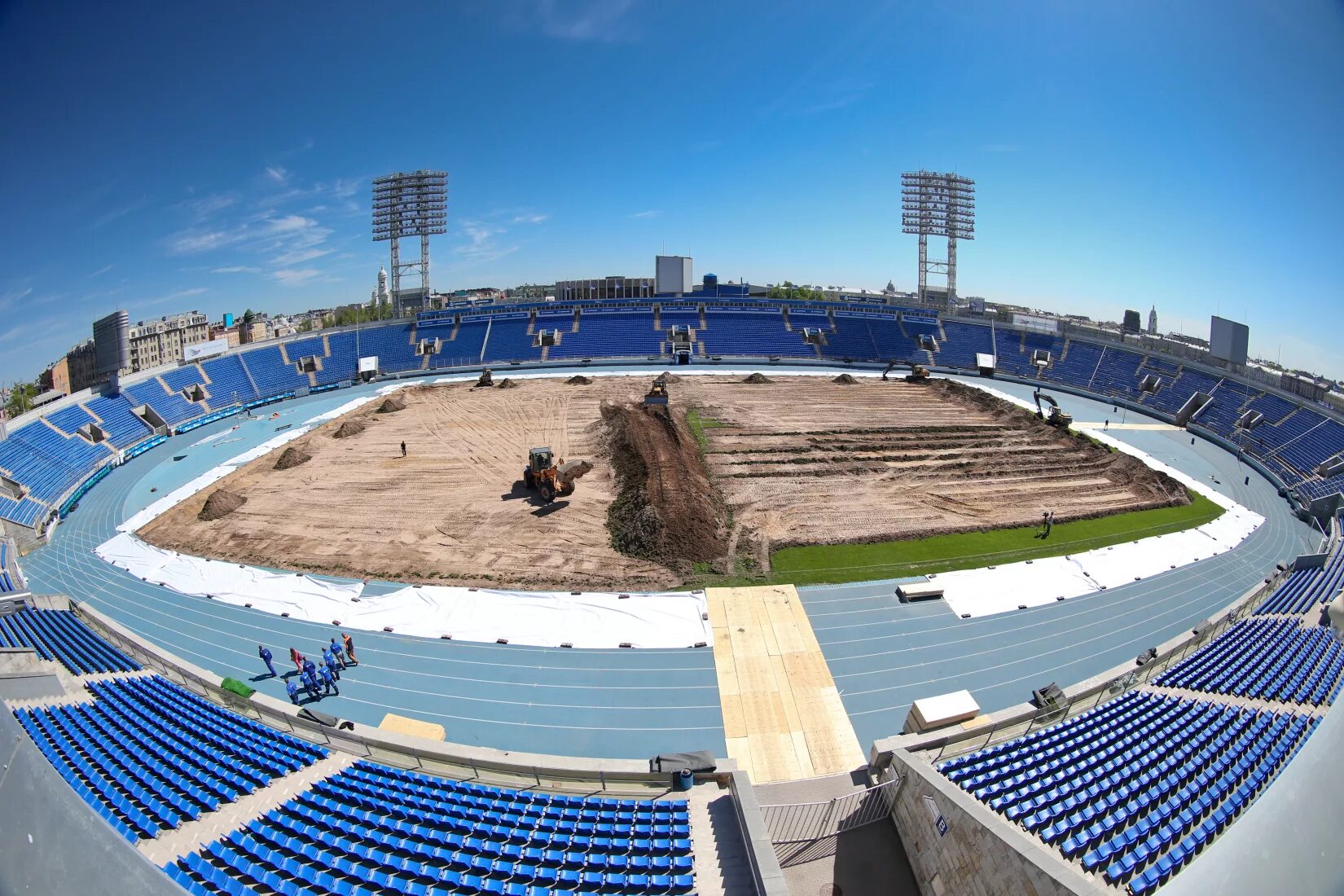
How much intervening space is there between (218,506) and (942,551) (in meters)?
24.7

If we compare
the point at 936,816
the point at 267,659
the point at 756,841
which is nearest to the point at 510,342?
the point at 267,659

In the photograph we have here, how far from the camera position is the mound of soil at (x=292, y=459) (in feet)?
84.3

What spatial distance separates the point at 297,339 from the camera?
46.8 m

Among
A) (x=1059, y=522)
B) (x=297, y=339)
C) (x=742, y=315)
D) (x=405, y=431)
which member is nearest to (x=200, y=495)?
(x=405, y=431)

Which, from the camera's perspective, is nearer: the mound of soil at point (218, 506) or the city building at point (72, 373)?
the mound of soil at point (218, 506)

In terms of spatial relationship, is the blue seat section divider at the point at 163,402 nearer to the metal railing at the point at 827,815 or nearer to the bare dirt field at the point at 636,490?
the bare dirt field at the point at 636,490

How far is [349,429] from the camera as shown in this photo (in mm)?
30125

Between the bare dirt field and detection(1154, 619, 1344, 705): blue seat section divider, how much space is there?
7.70 m

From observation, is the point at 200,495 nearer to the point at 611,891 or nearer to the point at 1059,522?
the point at 611,891

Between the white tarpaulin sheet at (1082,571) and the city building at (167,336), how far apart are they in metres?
96.0

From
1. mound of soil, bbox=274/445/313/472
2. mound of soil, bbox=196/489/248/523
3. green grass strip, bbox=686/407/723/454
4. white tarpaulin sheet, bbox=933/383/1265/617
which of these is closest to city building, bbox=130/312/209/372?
mound of soil, bbox=274/445/313/472

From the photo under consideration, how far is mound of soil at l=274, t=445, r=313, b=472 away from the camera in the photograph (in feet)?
84.3

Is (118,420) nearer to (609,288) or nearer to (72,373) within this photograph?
(609,288)

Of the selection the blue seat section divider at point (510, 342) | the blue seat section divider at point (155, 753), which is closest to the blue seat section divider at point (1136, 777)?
the blue seat section divider at point (155, 753)
